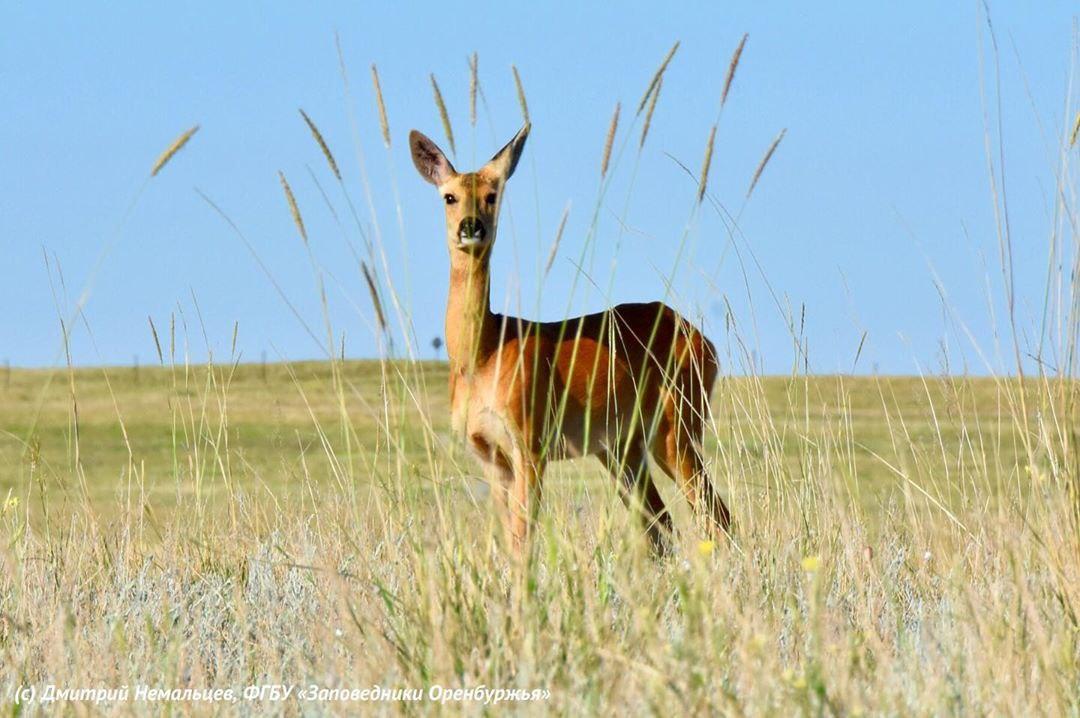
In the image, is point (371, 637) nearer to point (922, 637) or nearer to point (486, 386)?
point (922, 637)

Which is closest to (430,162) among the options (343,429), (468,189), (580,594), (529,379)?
(468,189)

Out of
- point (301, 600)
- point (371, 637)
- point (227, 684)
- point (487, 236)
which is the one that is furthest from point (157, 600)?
point (487, 236)

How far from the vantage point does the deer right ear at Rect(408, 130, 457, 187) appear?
593cm

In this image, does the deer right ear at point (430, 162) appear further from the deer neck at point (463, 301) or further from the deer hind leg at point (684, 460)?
the deer hind leg at point (684, 460)

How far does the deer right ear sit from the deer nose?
30cm

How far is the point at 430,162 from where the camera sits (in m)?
6.00

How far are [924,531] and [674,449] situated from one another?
1.24m

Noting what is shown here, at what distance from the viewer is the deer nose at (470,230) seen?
577cm

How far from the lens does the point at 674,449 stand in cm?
657

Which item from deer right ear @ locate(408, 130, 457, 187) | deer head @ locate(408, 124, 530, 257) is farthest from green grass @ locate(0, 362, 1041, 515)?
deer right ear @ locate(408, 130, 457, 187)

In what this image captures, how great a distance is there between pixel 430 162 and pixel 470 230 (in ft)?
1.41

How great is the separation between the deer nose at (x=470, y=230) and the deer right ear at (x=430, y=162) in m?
0.30

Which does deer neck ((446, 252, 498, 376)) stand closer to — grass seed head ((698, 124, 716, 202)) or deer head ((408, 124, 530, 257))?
deer head ((408, 124, 530, 257))

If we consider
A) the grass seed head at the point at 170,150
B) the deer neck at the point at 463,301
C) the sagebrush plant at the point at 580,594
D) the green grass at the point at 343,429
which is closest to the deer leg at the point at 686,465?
the green grass at the point at 343,429
